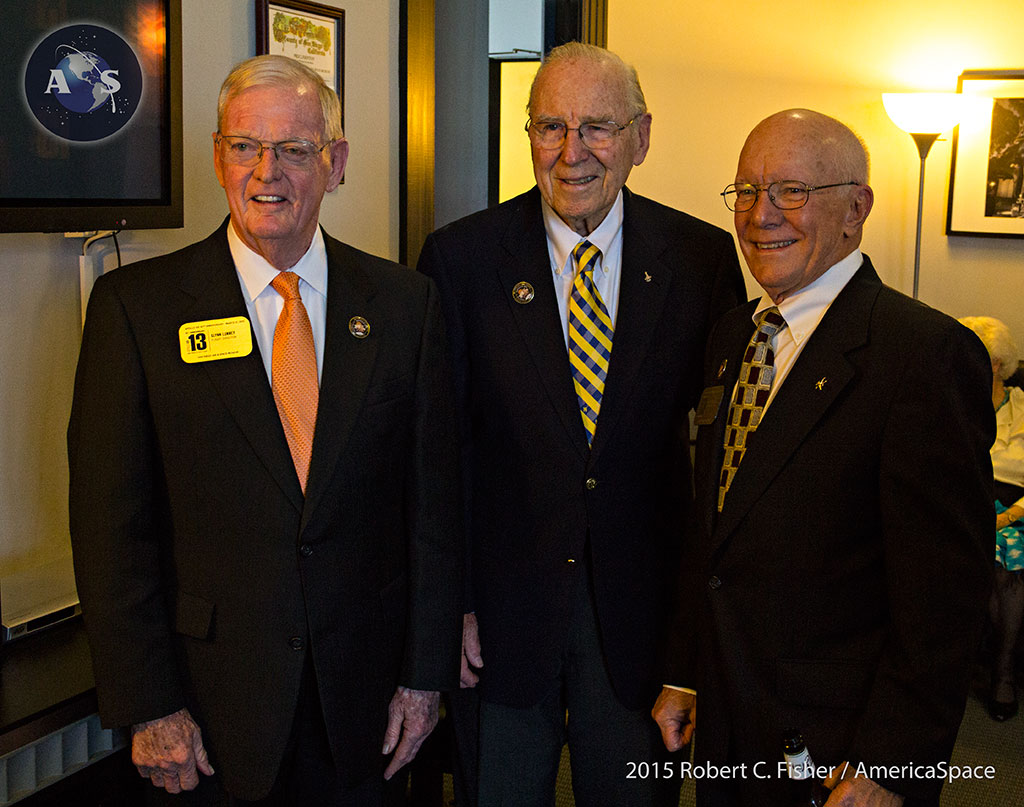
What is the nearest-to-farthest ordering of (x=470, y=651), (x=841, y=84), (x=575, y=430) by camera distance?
(x=575, y=430), (x=470, y=651), (x=841, y=84)

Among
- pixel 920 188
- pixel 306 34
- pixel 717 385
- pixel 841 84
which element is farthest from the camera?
pixel 841 84

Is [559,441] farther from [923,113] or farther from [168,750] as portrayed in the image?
[923,113]

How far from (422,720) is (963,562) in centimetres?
94

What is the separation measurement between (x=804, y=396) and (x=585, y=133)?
697mm

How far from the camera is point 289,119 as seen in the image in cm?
167

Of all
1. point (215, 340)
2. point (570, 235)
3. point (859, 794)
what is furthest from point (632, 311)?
point (859, 794)

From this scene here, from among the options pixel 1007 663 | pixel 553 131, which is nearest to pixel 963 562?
pixel 553 131

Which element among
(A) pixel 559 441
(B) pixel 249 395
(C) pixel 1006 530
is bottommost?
(C) pixel 1006 530

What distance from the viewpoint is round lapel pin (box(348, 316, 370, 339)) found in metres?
1.74

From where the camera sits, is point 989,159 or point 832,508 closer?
point 832,508

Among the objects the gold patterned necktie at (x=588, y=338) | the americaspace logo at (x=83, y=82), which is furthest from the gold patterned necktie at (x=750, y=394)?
the americaspace logo at (x=83, y=82)

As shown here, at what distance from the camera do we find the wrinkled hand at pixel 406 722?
6.09 ft

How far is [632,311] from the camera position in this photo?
2.02 m

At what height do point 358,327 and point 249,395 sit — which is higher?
point 358,327
